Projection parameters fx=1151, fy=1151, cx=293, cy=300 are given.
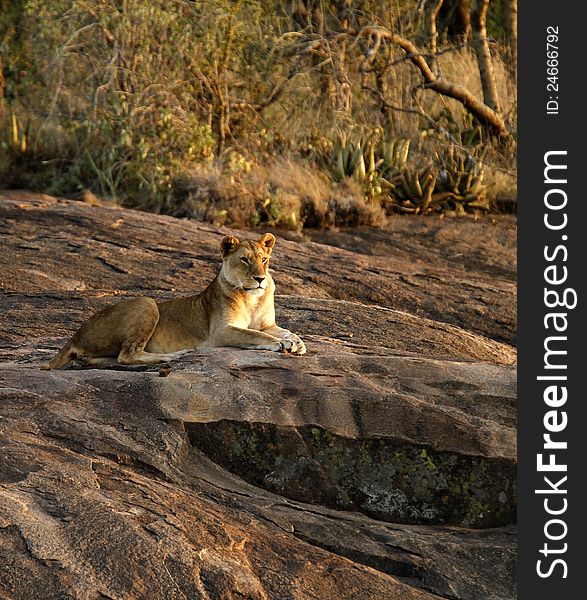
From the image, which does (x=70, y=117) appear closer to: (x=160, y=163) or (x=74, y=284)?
(x=160, y=163)

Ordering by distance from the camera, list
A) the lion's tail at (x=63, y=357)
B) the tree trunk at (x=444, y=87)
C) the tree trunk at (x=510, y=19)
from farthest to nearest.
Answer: the tree trunk at (x=510, y=19), the tree trunk at (x=444, y=87), the lion's tail at (x=63, y=357)

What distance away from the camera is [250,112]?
18266mm

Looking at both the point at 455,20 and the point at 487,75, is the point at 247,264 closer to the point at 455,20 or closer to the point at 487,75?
the point at 487,75

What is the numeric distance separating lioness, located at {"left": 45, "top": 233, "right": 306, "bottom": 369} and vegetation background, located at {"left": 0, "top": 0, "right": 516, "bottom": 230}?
795cm

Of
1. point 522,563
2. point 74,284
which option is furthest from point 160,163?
point 522,563

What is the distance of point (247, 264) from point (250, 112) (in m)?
11.4

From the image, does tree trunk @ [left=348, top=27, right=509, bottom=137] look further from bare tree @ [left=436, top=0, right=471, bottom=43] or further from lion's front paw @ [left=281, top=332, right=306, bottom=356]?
lion's front paw @ [left=281, top=332, right=306, bottom=356]

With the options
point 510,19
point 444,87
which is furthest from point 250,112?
point 510,19

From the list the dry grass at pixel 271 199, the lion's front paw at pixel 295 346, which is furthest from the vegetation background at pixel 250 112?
the lion's front paw at pixel 295 346

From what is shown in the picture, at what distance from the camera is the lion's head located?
23.5 feet

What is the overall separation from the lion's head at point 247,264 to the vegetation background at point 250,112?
25.9 ft

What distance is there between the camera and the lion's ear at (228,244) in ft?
23.8

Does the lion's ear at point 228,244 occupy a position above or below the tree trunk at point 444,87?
below

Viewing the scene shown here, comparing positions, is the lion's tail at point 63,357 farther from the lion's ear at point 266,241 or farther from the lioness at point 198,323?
the lion's ear at point 266,241
